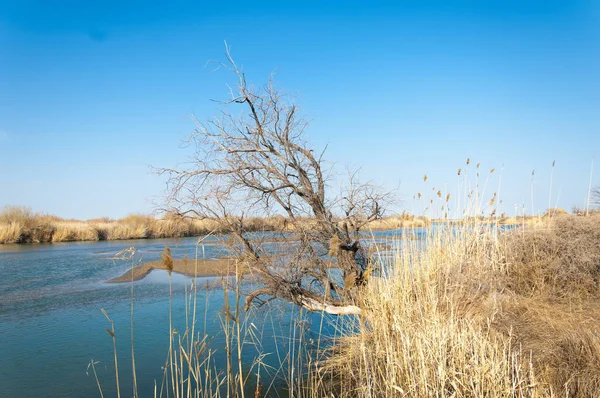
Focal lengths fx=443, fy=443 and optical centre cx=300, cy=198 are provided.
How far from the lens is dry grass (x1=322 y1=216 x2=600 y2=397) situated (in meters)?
3.15

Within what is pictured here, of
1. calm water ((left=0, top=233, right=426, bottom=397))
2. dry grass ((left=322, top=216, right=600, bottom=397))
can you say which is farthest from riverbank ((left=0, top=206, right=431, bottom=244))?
dry grass ((left=322, top=216, right=600, bottom=397))

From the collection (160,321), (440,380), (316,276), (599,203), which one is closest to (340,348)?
(316,276)

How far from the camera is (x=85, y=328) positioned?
23.7 ft

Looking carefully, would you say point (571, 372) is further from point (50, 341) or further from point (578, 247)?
point (50, 341)

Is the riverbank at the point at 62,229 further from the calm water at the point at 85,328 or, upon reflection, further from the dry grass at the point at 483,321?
the dry grass at the point at 483,321

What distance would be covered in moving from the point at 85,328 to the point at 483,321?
241 inches

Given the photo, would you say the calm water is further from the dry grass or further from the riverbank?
the riverbank

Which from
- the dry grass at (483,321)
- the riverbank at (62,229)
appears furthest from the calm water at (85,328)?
the riverbank at (62,229)

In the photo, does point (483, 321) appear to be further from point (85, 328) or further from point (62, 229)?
point (62, 229)

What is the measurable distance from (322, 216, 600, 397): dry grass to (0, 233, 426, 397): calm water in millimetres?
793

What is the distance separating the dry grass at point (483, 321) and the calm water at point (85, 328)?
0.79 m

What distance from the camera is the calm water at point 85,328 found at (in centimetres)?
518

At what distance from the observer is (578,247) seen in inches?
250

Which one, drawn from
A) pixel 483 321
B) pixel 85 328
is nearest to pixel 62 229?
pixel 85 328
